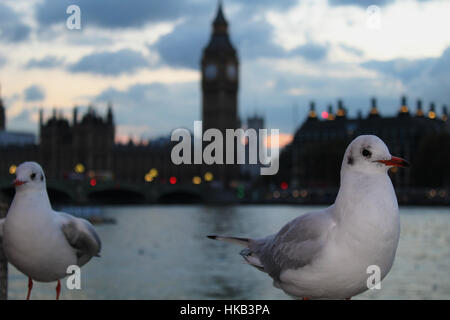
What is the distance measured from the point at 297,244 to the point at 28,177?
3.30 feet

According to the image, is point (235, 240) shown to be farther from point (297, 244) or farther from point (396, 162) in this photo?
point (396, 162)

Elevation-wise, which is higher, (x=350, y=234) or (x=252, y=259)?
(x=350, y=234)

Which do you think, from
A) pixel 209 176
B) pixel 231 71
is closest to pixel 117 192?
pixel 209 176

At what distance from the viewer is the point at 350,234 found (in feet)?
7.14

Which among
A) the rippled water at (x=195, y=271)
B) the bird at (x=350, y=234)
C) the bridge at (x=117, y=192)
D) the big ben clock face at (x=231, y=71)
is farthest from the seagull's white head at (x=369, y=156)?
the big ben clock face at (x=231, y=71)

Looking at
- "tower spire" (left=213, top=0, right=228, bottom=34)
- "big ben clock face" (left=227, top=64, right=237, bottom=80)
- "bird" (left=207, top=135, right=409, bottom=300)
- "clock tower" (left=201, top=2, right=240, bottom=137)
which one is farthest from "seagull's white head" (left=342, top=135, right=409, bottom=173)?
"tower spire" (left=213, top=0, right=228, bottom=34)

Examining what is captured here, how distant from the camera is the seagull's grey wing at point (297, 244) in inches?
91.7

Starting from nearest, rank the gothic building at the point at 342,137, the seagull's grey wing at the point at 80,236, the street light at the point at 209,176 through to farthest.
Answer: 1. the seagull's grey wing at the point at 80,236
2. the gothic building at the point at 342,137
3. the street light at the point at 209,176

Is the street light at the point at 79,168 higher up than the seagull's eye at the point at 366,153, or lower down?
lower down

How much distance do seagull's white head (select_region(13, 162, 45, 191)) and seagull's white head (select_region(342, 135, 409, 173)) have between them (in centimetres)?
117

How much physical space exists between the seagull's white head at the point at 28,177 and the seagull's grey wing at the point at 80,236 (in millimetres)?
313

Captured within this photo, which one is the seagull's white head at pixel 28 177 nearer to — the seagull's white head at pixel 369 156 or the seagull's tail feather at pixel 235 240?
the seagull's tail feather at pixel 235 240

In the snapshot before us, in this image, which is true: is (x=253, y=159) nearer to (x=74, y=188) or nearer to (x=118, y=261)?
(x=118, y=261)
